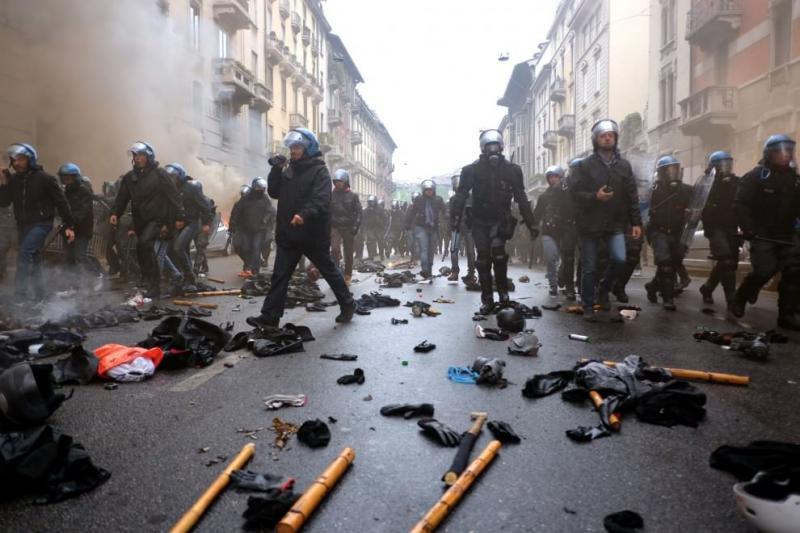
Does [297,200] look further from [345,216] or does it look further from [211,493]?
[345,216]

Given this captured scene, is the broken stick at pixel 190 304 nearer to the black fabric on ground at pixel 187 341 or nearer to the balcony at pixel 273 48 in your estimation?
the black fabric on ground at pixel 187 341

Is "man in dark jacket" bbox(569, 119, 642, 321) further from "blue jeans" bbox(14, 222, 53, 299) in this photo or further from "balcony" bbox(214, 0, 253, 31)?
"balcony" bbox(214, 0, 253, 31)

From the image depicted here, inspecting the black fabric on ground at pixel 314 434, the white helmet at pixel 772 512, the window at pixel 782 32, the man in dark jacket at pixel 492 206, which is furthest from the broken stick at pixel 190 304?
the window at pixel 782 32

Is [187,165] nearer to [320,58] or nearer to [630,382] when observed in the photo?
[630,382]

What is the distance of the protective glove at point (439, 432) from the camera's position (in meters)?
2.74

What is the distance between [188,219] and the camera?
9.58 meters

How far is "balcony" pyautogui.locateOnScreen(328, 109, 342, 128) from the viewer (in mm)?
51562

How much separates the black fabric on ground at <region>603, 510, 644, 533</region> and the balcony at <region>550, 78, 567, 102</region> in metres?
43.9

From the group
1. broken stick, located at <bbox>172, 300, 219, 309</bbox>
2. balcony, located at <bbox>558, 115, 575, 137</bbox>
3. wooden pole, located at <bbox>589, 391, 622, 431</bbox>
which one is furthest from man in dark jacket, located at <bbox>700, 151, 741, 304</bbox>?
balcony, located at <bbox>558, 115, 575, 137</bbox>

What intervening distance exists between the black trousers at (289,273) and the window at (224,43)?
24.8 m

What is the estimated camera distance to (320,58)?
49.8 meters

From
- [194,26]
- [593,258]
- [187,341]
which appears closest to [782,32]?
[593,258]

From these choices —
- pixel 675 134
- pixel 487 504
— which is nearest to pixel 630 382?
pixel 487 504

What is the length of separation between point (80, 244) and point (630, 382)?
749 cm
